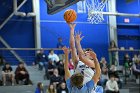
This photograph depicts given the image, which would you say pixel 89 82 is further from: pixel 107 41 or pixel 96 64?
pixel 107 41

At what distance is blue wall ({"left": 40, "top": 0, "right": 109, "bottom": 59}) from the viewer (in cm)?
1763

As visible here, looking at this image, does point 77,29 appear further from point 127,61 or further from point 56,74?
point 56,74

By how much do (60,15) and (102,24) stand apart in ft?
7.74

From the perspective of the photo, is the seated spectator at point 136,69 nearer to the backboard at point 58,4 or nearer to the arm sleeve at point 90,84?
the backboard at point 58,4

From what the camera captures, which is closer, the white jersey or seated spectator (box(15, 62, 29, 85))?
the white jersey

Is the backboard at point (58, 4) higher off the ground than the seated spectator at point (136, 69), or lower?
higher

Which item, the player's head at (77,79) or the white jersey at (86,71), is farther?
the white jersey at (86,71)

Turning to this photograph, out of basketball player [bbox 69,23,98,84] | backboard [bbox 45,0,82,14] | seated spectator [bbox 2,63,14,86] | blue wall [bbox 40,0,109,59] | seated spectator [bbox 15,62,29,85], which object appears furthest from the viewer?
blue wall [bbox 40,0,109,59]

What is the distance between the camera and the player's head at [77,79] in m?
4.05

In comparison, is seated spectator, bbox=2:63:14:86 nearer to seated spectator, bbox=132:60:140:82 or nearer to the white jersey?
seated spectator, bbox=132:60:140:82

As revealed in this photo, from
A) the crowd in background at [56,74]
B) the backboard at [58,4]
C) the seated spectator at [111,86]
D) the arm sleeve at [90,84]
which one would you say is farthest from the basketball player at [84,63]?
the seated spectator at [111,86]

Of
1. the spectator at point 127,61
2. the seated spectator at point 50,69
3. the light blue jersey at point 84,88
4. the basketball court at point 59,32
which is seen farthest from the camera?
the spectator at point 127,61

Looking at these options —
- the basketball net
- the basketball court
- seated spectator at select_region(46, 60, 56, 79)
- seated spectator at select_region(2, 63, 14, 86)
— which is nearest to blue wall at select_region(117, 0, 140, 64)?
the basketball court

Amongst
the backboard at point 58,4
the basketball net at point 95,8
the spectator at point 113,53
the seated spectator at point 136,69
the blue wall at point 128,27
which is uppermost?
the backboard at point 58,4
